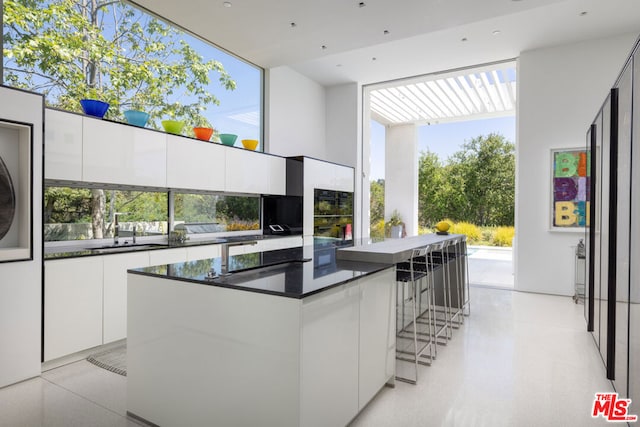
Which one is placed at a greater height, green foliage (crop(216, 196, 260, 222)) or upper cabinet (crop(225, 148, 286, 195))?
upper cabinet (crop(225, 148, 286, 195))

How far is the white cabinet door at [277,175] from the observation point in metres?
5.58

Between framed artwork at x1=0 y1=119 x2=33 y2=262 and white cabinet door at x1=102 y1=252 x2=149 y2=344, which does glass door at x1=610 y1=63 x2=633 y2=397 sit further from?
framed artwork at x1=0 y1=119 x2=33 y2=262

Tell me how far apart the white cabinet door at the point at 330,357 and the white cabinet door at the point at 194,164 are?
9.16 feet

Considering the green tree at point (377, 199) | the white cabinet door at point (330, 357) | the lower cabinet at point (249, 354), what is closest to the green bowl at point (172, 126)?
the lower cabinet at point (249, 354)

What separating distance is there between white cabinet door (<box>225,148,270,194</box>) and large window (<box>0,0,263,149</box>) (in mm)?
600

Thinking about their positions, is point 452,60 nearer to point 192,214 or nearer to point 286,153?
point 286,153

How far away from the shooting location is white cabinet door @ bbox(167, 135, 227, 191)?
409 cm

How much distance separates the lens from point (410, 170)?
1172 centimetres

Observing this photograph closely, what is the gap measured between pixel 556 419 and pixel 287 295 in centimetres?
191

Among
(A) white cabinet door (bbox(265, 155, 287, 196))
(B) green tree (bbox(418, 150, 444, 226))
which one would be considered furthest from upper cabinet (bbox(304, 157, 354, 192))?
(B) green tree (bbox(418, 150, 444, 226))

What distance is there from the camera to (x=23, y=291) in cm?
269

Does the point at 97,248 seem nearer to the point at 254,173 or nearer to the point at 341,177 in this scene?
the point at 254,173

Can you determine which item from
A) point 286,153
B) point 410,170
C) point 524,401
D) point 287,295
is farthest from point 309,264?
point 410,170

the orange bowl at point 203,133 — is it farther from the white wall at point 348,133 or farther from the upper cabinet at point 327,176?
the white wall at point 348,133
